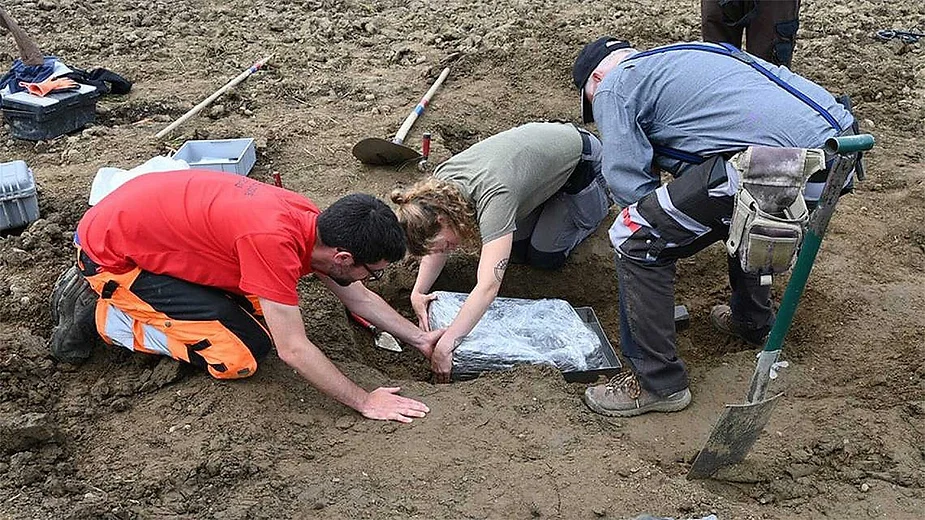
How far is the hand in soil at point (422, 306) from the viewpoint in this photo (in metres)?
3.68

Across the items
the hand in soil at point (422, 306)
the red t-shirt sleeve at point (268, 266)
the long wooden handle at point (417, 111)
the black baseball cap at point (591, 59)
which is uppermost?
the black baseball cap at point (591, 59)

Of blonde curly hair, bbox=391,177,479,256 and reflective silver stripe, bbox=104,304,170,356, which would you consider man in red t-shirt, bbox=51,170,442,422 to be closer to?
reflective silver stripe, bbox=104,304,170,356

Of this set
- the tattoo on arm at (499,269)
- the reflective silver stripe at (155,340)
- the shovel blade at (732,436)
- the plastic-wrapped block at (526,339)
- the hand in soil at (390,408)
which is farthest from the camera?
the plastic-wrapped block at (526,339)

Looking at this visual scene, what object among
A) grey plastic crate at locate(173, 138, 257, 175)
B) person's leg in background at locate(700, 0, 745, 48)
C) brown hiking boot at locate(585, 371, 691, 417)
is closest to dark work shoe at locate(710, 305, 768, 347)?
brown hiking boot at locate(585, 371, 691, 417)

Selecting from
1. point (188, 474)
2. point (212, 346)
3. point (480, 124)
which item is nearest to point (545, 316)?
point (212, 346)

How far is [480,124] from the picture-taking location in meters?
5.68

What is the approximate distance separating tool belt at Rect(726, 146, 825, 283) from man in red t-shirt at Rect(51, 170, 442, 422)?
3.60 ft

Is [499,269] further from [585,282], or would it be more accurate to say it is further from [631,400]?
[585,282]

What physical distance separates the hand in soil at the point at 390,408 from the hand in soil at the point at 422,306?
0.67 meters

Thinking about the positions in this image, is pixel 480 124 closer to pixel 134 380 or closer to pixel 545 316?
pixel 545 316

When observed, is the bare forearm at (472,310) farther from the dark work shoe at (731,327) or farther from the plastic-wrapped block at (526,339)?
the dark work shoe at (731,327)

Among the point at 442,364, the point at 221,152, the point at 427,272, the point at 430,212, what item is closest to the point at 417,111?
the point at 221,152

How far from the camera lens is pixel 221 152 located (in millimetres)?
4922

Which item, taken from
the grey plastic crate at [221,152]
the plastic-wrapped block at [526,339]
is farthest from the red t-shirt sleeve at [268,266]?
the grey plastic crate at [221,152]
